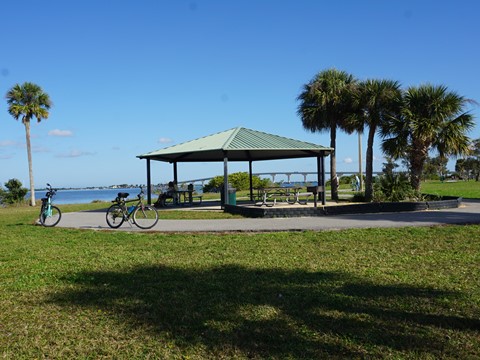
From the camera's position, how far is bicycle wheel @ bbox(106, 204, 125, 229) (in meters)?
11.9

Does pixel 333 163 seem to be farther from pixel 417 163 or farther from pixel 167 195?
pixel 167 195

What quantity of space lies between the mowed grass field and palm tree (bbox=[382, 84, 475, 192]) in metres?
9.96

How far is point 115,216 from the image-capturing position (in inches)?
470

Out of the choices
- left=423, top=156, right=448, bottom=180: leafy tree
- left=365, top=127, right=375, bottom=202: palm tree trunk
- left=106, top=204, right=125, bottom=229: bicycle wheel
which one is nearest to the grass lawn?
left=365, top=127, right=375, bottom=202: palm tree trunk

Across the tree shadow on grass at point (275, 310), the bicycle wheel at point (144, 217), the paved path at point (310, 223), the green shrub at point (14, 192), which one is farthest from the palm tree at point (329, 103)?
the green shrub at point (14, 192)

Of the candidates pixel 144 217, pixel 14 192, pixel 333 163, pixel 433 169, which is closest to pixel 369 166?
pixel 333 163

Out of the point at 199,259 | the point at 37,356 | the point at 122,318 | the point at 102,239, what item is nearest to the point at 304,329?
the point at 122,318

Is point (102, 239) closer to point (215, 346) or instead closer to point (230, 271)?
point (230, 271)

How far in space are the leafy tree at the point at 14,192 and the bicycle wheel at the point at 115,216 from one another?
24.0 meters

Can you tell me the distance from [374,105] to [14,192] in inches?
1038

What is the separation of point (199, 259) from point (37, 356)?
3.86 m

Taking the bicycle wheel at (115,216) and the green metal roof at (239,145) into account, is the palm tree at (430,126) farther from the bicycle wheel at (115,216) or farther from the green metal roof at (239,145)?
the bicycle wheel at (115,216)

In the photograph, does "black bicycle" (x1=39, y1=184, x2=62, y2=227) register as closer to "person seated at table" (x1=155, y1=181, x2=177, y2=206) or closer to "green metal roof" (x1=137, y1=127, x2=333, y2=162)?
"green metal roof" (x1=137, y1=127, x2=333, y2=162)

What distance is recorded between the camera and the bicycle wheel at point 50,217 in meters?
12.8
